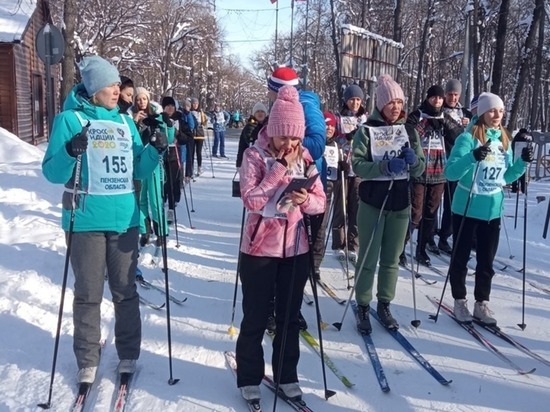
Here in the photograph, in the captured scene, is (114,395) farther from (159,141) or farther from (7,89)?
(7,89)

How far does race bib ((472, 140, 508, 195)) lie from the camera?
4633mm

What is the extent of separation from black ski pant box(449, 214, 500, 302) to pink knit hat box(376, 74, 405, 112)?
51.3 inches

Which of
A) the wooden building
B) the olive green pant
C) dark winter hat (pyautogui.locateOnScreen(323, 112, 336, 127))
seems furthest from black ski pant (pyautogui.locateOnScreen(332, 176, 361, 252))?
the wooden building

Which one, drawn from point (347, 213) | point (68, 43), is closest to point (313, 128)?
point (347, 213)

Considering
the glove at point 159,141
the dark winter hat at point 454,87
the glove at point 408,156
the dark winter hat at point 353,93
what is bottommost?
the glove at point 408,156

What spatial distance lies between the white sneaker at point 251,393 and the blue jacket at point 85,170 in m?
1.32

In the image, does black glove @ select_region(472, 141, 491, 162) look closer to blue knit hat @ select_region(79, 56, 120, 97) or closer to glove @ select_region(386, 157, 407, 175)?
glove @ select_region(386, 157, 407, 175)

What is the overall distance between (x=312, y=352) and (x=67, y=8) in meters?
12.7

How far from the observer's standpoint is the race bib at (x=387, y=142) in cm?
443

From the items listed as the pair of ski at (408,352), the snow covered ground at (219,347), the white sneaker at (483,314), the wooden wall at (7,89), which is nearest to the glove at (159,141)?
the snow covered ground at (219,347)

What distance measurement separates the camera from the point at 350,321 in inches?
187

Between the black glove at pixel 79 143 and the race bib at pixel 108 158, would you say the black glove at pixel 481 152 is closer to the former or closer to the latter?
the race bib at pixel 108 158

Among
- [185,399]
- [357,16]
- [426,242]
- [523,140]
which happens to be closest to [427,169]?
[426,242]

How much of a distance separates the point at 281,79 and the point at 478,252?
2394mm
